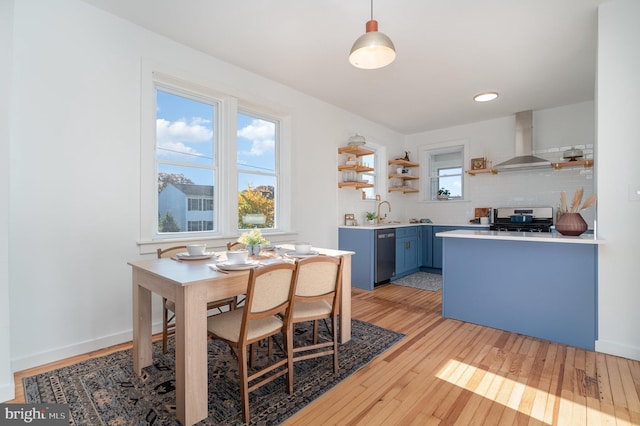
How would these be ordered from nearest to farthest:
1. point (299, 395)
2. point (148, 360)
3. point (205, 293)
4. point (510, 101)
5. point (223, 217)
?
point (205, 293) < point (299, 395) < point (148, 360) < point (223, 217) < point (510, 101)

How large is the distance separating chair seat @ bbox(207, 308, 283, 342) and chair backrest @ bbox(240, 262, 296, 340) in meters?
0.08

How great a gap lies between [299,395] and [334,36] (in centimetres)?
297

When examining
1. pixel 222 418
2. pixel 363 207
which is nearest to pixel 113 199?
pixel 222 418

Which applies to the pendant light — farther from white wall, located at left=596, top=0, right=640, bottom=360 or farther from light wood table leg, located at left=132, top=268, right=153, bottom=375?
light wood table leg, located at left=132, top=268, right=153, bottom=375

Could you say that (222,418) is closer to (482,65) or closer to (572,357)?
(572,357)

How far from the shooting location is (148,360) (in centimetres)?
217

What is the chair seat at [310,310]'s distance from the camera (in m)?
2.05

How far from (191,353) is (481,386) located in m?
1.82

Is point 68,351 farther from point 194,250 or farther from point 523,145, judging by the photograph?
point 523,145

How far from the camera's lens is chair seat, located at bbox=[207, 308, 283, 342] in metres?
1.72

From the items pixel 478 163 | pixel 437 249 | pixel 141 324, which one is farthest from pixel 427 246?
pixel 141 324

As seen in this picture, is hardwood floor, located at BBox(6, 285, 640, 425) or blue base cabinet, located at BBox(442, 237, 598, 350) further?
blue base cabinet, located at BBox(442, 237, 598, 350)

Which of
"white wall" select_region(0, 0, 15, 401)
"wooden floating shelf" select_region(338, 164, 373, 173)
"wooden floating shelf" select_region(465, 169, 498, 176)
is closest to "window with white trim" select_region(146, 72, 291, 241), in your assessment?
"white wall" select_region(0, 0, 15, 401)

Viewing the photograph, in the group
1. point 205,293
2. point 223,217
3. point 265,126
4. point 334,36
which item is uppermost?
point 334,36
